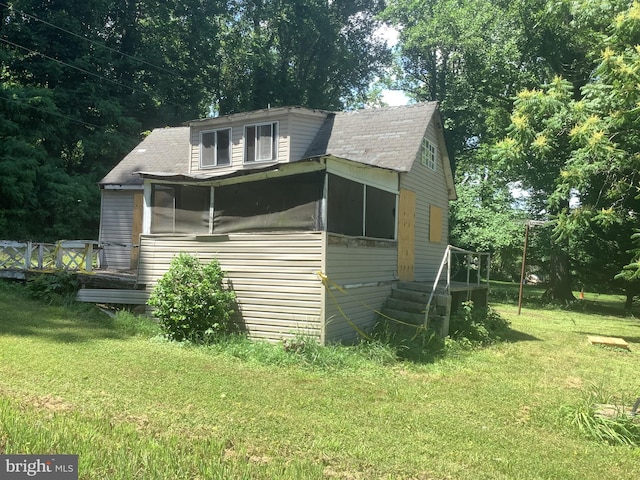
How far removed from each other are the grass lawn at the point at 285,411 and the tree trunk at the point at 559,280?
16075 mm

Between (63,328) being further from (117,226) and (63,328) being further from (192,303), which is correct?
(117,226)

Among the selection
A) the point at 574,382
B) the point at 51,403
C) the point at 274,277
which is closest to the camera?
the point at 51,403

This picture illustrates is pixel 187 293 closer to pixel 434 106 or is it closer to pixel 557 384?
pixel 557 384

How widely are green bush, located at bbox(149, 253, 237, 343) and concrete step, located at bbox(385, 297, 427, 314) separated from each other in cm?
386

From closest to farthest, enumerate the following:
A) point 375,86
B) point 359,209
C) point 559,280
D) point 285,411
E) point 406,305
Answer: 1. point 285,411
2. point 359,209
3. point 406,305
4. point 559,280
5. point 375,86

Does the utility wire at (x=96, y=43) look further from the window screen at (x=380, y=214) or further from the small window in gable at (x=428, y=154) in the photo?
the window screen at (x=380, y=214)

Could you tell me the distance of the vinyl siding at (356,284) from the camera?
9.16m

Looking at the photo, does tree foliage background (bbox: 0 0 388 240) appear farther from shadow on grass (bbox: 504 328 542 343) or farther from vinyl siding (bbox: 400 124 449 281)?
shadow on grass (bbox: 504 328 542 343)

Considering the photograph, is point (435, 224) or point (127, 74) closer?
point (435, 224)

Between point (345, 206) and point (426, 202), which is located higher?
point (426, 202)

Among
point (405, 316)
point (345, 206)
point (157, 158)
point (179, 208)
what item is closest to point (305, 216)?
point (345, 206)

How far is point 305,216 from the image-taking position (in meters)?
9.24

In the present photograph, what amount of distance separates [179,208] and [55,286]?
4658 mm

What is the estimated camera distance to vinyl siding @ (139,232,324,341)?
899 centimetres
